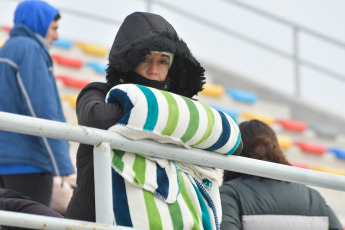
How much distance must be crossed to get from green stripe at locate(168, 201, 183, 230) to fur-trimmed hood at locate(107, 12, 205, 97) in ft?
1.78

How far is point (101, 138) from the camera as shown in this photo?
201 centimetres

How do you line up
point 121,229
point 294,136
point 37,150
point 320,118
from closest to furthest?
1. point 121,229
2. point 37,150
3. point 294,136
4. point 320,118

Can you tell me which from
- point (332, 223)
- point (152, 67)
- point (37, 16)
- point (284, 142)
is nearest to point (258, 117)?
point (284, 142)

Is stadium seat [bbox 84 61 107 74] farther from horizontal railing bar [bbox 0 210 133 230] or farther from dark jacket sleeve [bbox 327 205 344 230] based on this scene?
horizontal railing bar [bbox 0 210 133 230]

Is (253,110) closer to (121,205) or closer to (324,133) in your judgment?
(324,133)

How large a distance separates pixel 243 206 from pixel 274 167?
0.56 metres

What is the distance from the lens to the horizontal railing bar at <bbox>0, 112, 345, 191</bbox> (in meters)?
1.88

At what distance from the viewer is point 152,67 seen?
2.54m

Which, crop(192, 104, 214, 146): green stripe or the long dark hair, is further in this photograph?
the long dark hair

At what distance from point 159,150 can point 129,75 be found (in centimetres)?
49

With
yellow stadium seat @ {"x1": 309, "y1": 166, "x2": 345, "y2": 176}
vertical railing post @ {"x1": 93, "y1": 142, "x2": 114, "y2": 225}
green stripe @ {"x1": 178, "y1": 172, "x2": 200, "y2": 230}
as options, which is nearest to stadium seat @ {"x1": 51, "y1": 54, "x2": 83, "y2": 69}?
yellow stadium seat @ {"x1": 309, "y1": 166, "x2": 345, "y2": 176}

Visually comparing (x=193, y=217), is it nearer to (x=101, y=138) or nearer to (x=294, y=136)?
(x=101, y=138)

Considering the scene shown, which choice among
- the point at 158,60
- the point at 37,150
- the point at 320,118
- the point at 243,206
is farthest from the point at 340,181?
the point at 320,118

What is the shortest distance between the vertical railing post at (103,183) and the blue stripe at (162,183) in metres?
0.15
